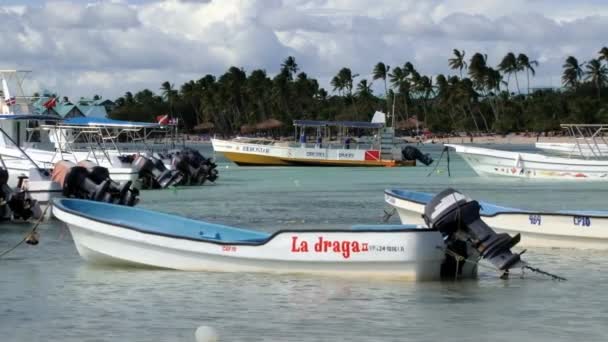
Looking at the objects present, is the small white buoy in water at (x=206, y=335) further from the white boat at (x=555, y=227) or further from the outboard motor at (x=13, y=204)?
the outboard motor at (x=13, y=204)

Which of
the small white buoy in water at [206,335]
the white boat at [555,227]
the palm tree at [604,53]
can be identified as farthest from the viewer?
the palm tree at [604,53]

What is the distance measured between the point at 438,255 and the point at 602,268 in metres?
4.25

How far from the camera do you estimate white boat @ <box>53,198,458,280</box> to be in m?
17.9

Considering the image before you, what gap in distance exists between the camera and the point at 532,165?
55312 mm

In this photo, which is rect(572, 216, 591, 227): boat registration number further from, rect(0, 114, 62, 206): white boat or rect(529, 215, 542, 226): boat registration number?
rect(0, 114, 62, 206): white boat

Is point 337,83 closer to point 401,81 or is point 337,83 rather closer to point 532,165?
point 401,81

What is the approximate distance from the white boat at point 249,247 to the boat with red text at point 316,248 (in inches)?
0.6

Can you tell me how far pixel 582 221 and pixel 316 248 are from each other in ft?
21.9

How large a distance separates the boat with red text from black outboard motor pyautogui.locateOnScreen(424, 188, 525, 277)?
0.05 feet

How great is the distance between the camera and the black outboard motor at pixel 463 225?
709 inches

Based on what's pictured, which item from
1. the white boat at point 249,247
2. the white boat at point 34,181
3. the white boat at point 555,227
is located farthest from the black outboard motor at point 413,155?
the white boat at point 249,247

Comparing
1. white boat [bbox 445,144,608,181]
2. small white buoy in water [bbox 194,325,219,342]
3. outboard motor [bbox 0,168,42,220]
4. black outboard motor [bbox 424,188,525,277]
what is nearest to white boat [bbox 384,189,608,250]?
black outboard motor [bbox 424,188,525,277]

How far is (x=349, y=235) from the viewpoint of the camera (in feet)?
58.6

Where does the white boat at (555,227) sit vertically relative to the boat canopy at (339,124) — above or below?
below
